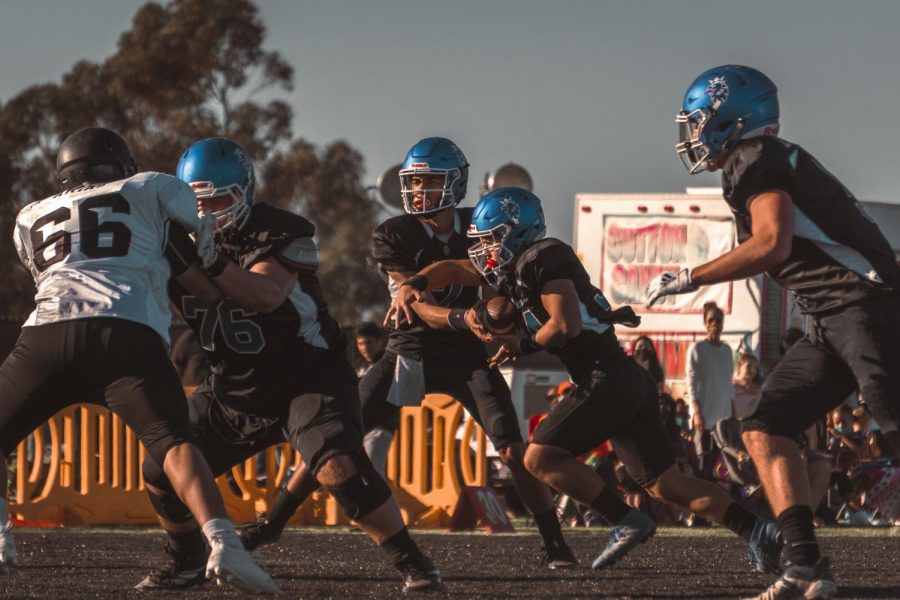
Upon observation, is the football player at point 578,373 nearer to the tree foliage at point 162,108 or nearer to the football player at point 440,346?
the football player at point 440,346

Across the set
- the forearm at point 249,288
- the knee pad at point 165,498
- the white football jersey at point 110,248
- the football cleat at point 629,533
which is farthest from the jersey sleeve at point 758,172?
the knee pad at point 165,498

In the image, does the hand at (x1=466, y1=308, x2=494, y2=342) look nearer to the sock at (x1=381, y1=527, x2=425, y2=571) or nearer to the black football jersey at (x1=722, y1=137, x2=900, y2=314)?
the sock at (x1=381, y1=527, x2=425, y2=571)

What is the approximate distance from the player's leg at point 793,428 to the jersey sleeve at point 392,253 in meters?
2.59

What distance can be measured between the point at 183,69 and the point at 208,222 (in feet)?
97.0

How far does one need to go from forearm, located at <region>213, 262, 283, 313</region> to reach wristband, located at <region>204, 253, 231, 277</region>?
0.01m

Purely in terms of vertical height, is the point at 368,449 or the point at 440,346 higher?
the point at 440,346

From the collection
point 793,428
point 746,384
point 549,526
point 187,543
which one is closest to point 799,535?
point 793,428

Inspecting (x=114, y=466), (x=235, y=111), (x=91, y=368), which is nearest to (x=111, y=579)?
(x=91, y=368)

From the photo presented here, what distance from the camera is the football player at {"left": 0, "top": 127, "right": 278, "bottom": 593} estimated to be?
5691 millimetres

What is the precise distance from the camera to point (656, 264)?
56.1 feet

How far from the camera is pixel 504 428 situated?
789 cm

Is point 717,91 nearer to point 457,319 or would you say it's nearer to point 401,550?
point 457,319

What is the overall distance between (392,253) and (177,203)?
243 centimetres

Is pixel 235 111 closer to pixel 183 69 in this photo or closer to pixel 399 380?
pixel 183 69
